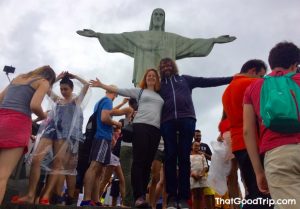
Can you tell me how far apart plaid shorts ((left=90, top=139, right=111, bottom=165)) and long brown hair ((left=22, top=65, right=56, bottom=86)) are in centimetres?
110

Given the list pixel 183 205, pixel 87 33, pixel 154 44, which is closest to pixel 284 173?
pixel 183 205

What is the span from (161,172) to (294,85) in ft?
12.3

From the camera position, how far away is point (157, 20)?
1016 centimetres

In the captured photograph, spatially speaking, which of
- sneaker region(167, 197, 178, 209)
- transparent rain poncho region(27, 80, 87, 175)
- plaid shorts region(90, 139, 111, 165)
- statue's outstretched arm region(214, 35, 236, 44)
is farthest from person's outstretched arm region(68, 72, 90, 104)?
statue's outstretched arm region(214, 35, 236, 44)

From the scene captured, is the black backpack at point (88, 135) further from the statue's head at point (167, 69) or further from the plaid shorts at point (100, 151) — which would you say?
the statue's head at point (167, 69)

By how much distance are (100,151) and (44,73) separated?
4.13 feet

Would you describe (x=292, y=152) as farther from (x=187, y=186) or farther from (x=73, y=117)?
(x=73, y=117)

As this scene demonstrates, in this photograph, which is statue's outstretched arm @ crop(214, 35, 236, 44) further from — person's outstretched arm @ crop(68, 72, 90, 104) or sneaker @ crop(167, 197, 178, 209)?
sneaker @ crop(167, 197, 178, 209)

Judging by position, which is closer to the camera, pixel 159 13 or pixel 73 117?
pixel 73 117

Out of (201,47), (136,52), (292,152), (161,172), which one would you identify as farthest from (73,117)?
(201,47)

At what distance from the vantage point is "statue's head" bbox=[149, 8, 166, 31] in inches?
398

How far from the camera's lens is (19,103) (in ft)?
12.8

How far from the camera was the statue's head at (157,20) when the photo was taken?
1010 cm

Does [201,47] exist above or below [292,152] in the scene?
above
